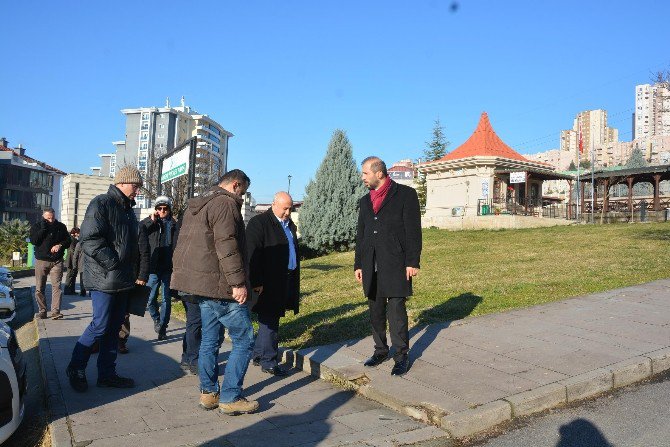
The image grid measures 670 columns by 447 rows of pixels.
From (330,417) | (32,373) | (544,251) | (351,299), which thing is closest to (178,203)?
(544,251)

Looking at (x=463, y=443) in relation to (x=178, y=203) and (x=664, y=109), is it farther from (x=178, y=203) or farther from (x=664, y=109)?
(x=178, y=203)

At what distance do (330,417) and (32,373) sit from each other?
3823 mm

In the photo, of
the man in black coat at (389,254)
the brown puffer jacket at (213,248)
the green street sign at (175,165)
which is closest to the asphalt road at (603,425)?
the man in black coat at (389,254)

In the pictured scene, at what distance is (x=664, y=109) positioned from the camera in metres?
23.5

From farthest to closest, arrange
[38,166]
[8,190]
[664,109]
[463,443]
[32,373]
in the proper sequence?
[38,166] < [8,190] < [664,109] < [32,373] < [463,443]

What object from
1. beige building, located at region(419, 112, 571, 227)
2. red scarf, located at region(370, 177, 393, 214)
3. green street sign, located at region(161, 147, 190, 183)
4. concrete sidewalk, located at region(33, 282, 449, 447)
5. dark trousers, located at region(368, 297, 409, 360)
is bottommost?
concrete sidewalk, located at region(33, 282, 449, 447)

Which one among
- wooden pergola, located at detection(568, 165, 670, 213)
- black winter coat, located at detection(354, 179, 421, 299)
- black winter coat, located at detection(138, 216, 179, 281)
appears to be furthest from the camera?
wooden pergola, located at detection(568, 165, 670, 213)

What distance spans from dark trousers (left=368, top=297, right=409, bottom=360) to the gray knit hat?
8.66 feet

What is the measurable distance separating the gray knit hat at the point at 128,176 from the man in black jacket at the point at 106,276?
0.11 meters

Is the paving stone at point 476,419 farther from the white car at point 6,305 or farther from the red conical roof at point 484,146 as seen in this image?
the red conical roof at point 484,146

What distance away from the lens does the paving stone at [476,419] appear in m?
3.94

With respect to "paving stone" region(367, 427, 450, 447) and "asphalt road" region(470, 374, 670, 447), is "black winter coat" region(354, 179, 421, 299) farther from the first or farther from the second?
"asphalt road" region(470, 374, 670, 447)

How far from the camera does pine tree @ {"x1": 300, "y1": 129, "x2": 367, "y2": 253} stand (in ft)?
87.7

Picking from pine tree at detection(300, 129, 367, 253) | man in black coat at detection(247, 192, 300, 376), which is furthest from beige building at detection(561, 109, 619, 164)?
man in black coat at detection(247, 192, 300, 376)
